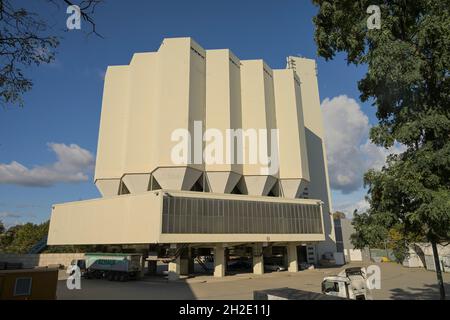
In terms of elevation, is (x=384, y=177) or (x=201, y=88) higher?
(x=201, y=88)

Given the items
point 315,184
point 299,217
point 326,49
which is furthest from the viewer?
point 315,184

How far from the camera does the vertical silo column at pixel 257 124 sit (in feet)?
183

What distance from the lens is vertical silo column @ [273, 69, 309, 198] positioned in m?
58.9

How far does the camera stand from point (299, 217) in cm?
5388

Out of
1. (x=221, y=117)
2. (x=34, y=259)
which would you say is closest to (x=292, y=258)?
(x=221, y=117)

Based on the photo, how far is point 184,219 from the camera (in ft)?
141

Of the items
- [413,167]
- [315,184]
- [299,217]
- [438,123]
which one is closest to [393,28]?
[438,123]

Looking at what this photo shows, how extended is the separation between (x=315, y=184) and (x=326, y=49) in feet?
207

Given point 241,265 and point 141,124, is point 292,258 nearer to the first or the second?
point 241,265

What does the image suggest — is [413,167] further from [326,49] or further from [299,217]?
[299,217]

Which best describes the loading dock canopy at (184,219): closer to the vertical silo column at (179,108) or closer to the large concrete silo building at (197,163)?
the large concrete silo building at (197,163)

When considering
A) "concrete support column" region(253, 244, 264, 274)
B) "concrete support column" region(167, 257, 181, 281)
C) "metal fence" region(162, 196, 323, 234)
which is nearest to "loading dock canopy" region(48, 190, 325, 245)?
"metal fence" region(162, 196, 323, 234)

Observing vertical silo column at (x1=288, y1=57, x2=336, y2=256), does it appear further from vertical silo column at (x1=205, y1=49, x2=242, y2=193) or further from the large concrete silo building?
vertical silo column at (x1=205, y1=49, x2=242, y2=193)

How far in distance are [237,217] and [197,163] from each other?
420 inches
